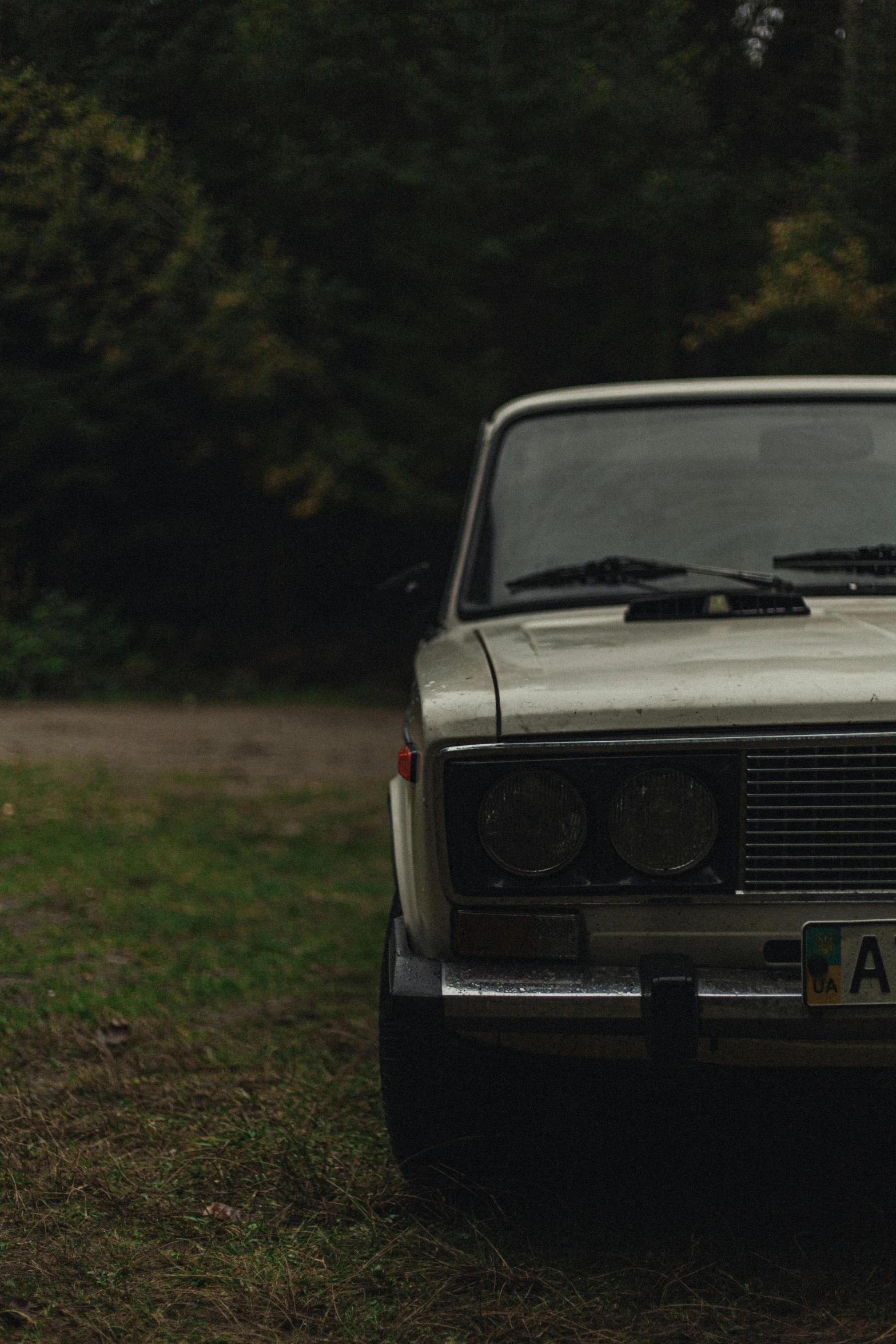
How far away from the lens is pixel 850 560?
3.28 metres

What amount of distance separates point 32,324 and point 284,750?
17.3 feet

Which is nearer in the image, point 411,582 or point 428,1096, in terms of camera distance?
point 428,1096

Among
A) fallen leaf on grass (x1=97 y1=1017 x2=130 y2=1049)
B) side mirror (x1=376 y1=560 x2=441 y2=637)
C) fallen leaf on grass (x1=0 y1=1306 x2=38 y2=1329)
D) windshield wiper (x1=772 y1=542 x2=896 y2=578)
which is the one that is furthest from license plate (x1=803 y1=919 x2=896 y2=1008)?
fallen leaf on grass (x1=97 y1=1017 x2=130 y2=1049)

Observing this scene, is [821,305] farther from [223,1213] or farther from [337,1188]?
[223,1213]

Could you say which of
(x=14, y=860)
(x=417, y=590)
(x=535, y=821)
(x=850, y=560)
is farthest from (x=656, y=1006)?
(x=14, y=860)

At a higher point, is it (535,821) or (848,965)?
(535,821)

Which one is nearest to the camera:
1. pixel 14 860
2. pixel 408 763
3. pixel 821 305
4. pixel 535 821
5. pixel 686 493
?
pixel 535 821

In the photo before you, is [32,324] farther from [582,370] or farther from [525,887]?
[582,370]

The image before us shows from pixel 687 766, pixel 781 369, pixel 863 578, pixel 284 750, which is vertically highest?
pixel 781 369

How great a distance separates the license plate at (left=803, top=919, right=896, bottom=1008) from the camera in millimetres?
2207

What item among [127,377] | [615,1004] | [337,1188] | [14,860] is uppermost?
[127,377]

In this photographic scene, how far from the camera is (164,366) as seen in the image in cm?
913

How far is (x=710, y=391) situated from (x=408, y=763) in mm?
1802

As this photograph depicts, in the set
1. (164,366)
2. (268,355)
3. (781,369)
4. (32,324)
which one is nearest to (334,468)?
(268,355)
